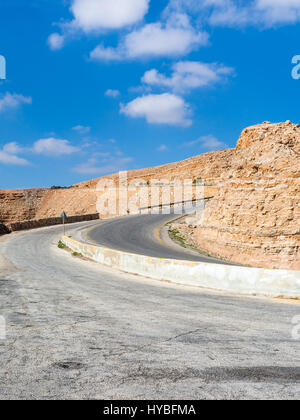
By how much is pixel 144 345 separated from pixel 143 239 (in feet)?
72.4

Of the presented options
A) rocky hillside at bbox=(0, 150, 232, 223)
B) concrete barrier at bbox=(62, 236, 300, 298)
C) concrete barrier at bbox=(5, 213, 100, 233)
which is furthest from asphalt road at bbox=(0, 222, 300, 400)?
rocky hillside at bbox=(0, 150, 232, 223)

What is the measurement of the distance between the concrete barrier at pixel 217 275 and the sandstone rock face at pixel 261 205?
9866 mm

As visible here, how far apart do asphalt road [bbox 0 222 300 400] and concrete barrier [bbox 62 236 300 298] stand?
0.75 meters

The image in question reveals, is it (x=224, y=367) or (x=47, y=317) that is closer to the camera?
(x=224, y=367)

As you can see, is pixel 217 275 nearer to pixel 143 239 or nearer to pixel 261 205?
pixel 261 205

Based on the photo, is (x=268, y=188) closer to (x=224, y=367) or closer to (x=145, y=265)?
(x=145, y=265)

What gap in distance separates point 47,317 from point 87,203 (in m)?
64.3

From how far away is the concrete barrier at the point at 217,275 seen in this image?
33.6 feet

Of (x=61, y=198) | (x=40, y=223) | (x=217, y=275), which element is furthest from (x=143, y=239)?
(x=61, y=198)

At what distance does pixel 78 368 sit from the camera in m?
4.88

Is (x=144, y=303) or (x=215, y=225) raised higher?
(x=215, y=225)

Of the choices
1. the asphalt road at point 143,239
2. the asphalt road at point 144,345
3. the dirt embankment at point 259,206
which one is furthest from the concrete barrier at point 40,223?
the asphalt road at point 144,345

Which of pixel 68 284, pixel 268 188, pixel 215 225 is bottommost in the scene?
pixel 68 284

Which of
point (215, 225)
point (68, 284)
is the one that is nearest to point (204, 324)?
point (68, 284)
